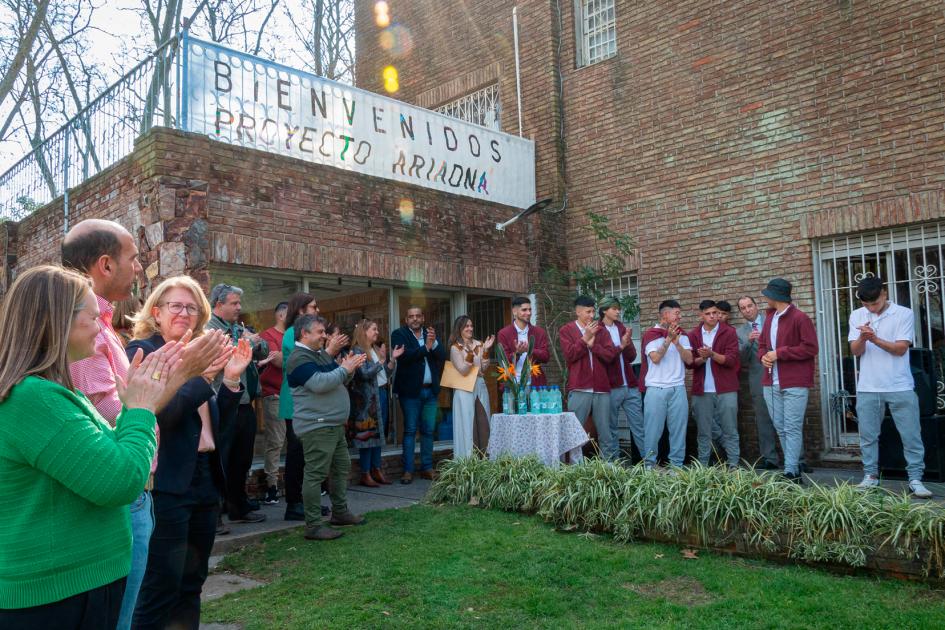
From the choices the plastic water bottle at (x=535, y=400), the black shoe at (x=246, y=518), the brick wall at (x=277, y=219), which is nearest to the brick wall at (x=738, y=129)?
the brick wall at (x=277, y=219)

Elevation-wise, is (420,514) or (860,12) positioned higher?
(860,12)

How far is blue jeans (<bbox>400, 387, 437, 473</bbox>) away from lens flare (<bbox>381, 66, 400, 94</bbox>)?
7.74 m

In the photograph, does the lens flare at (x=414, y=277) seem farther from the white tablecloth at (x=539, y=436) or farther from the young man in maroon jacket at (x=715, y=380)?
the young man in maroon jacket at (x=715, y=380)

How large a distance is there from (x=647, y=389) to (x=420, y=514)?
312 centimetres

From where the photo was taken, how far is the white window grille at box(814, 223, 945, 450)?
7965 mm

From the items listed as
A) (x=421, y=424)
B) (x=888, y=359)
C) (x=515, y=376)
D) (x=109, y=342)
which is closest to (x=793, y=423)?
(x=888, y=359)

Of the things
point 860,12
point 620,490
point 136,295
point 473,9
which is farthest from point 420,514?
point 473,9

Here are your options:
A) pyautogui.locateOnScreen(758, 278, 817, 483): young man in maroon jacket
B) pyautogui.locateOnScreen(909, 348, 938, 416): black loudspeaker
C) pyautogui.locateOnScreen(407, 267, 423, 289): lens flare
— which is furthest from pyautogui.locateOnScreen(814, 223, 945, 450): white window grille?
pyautogui.locateOnScreen(407, 267, 423, 289): lens flare

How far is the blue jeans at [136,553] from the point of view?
8.14ft

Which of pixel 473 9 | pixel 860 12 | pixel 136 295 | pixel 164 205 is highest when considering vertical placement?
pixel 473 9

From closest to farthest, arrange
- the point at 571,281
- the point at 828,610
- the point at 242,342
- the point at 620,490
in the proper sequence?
the point at 242,342 → the point at 828,610 → the point at 620,490 → the point at 571,281

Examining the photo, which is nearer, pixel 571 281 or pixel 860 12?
pixel 860 12

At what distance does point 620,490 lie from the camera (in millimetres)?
5781

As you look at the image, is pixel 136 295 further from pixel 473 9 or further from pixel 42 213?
pixel 473 9
